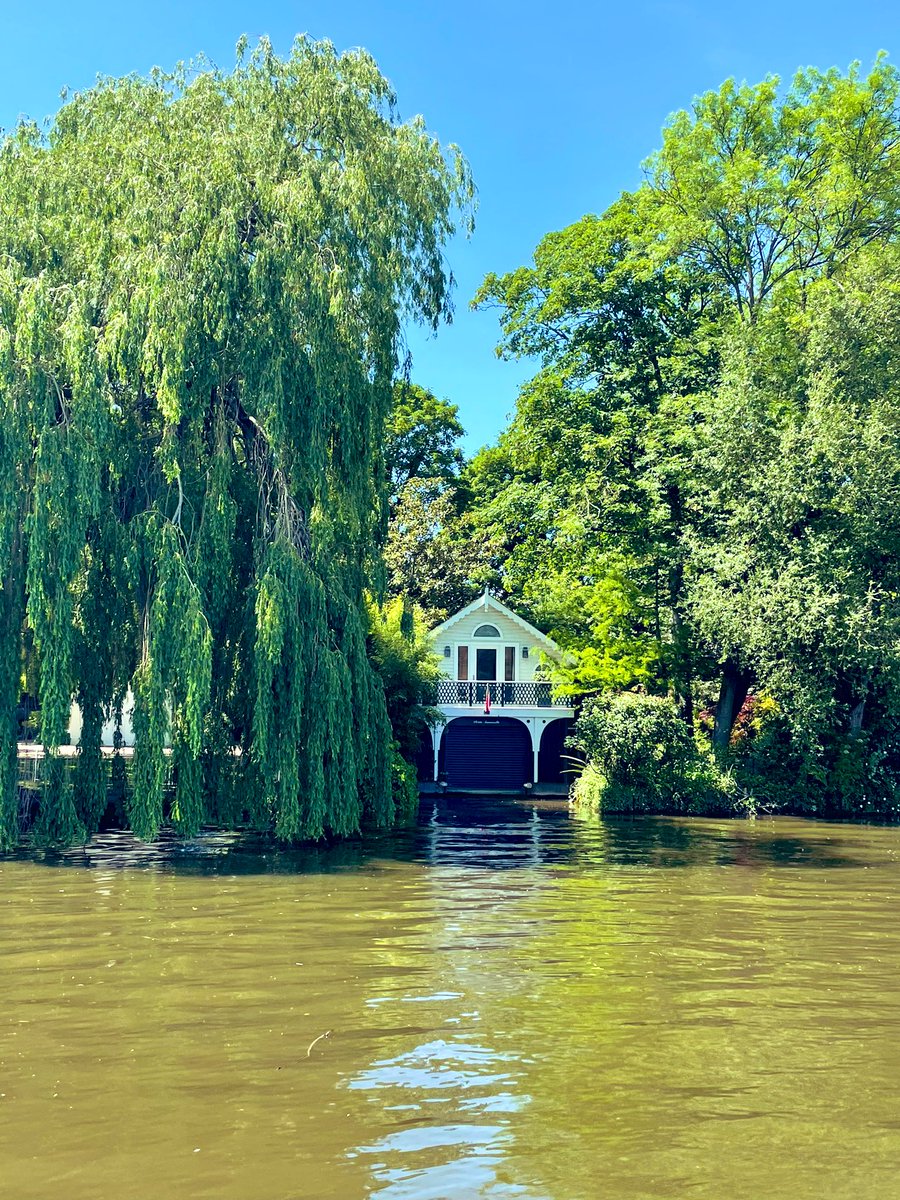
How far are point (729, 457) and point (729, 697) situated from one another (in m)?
8.07

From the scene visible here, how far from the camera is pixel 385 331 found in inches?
878

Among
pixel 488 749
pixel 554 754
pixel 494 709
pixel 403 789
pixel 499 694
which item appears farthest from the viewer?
pixel 554 754

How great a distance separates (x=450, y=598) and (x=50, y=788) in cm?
2744

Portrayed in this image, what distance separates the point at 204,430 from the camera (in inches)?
839

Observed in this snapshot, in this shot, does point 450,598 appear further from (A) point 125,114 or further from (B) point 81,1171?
(B) point 81,1171

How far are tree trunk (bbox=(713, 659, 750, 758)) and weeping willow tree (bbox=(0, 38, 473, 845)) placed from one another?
1762 centimetres

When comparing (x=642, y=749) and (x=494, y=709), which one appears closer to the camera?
(x=642, y=749)

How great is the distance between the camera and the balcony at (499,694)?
4000cm

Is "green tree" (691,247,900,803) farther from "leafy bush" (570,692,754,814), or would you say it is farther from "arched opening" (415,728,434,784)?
"arched opening" (415,728,434,784)

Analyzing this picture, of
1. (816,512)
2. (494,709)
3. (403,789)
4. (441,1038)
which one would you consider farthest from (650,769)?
(441,1038)

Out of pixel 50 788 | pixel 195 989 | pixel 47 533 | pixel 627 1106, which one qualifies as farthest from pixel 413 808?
pixel 627 1106

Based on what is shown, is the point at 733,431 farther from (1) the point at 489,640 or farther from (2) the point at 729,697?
(1) the point at 489,640

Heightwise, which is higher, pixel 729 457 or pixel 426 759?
pixel 729 457

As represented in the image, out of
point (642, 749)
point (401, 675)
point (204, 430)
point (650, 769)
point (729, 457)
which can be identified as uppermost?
point (729, 457)
